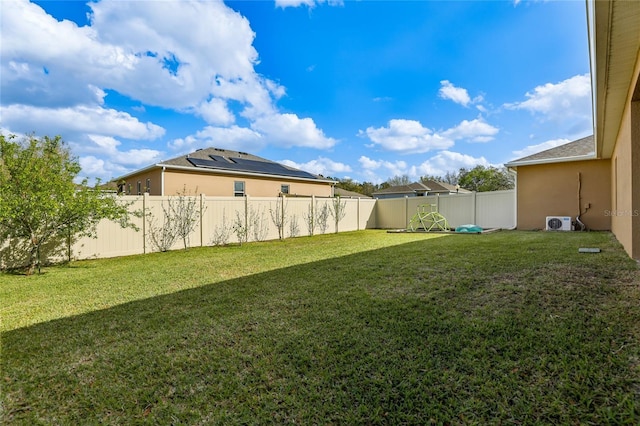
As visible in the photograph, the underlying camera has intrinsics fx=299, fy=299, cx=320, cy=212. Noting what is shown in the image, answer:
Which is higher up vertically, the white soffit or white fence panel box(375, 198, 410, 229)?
the white soffit

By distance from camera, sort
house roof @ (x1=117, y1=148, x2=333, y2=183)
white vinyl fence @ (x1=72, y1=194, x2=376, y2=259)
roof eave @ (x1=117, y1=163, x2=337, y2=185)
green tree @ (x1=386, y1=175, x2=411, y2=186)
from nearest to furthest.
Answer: white vinyl fence @ (x1=72, y1=194, x2=376, y2=259)
roof eave @ (x1=117, y1=163, x2=337, y2=185)
house roof @ (x1=117, y1=148, x2=333, y2=183)
green tree @ (x1=386, y1=175, x2=411, y2=186)

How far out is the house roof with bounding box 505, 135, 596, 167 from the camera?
33.1 ft

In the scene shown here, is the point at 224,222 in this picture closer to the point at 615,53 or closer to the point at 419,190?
the point at 615,53

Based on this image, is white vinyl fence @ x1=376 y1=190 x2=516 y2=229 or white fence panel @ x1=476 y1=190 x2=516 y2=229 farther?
white vinyl fence @ x1=376 y1=190 x2=516 y2=229

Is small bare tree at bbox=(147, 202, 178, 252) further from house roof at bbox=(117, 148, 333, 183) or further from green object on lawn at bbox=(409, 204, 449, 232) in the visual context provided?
green object on lawn at bbox=(409, 204, 449, 232)

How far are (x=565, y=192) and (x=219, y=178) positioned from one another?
1449cm

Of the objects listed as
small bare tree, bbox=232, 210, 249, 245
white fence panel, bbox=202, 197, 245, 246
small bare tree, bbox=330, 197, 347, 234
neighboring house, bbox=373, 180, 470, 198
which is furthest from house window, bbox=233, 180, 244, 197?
neighboring house, bbox=373, 180, 470, 198

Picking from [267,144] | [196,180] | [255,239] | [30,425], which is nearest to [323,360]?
[30,425]

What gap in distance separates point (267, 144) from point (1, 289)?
1846 cm

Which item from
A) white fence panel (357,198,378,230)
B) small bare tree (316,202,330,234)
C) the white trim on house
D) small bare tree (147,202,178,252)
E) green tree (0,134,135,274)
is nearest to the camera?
green tree (0,134,135,274)

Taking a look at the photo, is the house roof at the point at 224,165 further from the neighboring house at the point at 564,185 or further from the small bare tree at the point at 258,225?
the neighboring house at the point at 564,185

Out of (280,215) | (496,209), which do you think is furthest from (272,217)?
(496,209)

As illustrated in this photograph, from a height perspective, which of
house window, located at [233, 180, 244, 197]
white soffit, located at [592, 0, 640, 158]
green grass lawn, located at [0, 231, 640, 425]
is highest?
white soffit, located at [592, 0, 640, 158]

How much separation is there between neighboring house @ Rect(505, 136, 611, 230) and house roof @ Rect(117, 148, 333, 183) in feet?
→ 37.0
